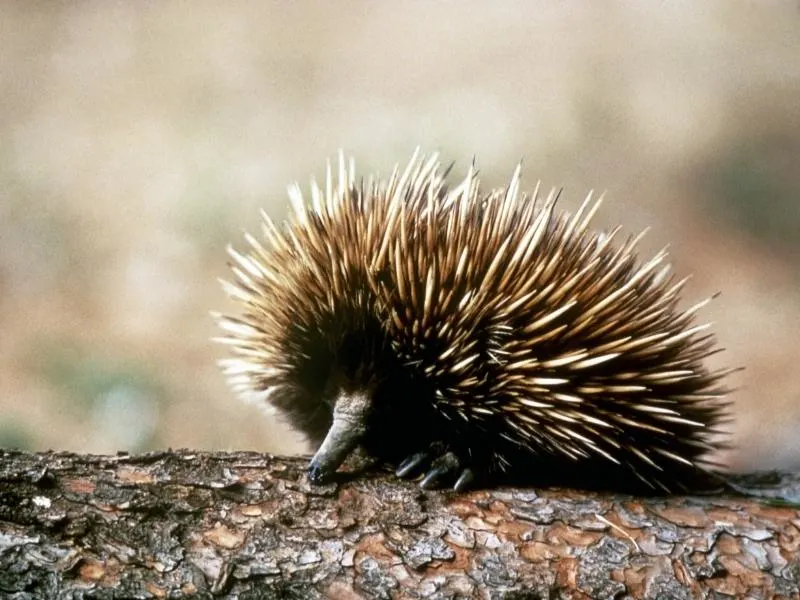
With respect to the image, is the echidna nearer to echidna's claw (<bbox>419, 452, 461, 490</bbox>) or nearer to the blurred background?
echidna's claw (<bbox>419, 452, 461, 490</bbox>)

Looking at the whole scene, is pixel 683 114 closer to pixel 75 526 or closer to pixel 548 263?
pixel 548 263

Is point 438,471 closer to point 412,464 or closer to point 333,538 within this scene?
point 412,464

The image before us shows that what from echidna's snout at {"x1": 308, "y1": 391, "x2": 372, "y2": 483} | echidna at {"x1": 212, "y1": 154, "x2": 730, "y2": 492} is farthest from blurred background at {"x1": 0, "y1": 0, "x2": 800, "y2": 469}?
echidna's snout at {"x1": 308, "y1": 391, "x2": 372, "y2": 483}

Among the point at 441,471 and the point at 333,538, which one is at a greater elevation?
the point at 441,471

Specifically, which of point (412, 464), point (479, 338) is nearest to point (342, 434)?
point (412, 464)

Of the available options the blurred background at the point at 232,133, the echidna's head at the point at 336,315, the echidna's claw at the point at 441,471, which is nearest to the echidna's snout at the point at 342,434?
the echidna's head at the point at 336,315

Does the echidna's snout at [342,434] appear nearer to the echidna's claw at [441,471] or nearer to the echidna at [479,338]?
the echidna at [479,338]

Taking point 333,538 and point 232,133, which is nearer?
point 333,538
